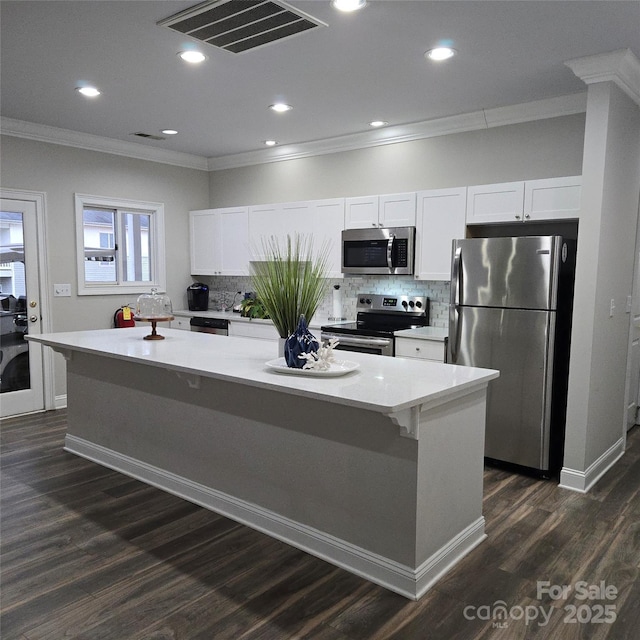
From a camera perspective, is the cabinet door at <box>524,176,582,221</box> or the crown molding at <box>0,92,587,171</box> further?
the crown molding at <box>0,92,587,171</box>

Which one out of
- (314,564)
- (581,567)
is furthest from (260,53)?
(581,567)

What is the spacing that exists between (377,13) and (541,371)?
2368 millimetres

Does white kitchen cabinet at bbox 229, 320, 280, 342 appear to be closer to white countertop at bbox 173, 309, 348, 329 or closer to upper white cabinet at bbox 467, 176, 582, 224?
white countertop at bbox 173, 309, 348, 329

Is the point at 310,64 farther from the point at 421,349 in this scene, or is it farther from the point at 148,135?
the point at 148,135

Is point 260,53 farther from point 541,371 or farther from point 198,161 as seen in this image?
point 198,161

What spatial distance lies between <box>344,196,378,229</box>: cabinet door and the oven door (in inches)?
40.2

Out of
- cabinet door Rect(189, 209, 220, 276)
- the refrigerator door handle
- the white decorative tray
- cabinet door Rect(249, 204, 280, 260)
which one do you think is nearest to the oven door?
the refrigerator door handle

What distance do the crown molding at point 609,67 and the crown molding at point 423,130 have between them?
1.75ft

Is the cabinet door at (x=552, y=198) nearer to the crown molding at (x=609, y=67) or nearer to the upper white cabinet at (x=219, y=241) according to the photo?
the crown molding at (x=609, y=67)

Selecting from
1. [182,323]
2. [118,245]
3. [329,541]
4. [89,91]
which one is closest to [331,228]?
[182,323]

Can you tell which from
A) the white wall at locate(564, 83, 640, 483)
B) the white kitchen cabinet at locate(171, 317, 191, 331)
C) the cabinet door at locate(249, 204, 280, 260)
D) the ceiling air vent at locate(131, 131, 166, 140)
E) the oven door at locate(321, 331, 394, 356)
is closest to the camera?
the white wall at locate(564, 83, 640, 483)

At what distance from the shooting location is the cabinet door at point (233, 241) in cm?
586

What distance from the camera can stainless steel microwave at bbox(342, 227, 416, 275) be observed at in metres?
4.55

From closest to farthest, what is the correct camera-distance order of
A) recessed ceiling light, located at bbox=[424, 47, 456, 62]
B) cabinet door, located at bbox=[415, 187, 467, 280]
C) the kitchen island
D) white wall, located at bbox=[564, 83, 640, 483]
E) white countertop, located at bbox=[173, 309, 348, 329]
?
the kitchen island → recessed ceiling light, located at bbox=[424, 47, 456, 62] → white wall, located at bbox=[564, 83, 640, 483] → cabinet door, located at bbox=[415, 187, 467, 280] → white countertop, located at bbox=[173, 309, 348, 329]
